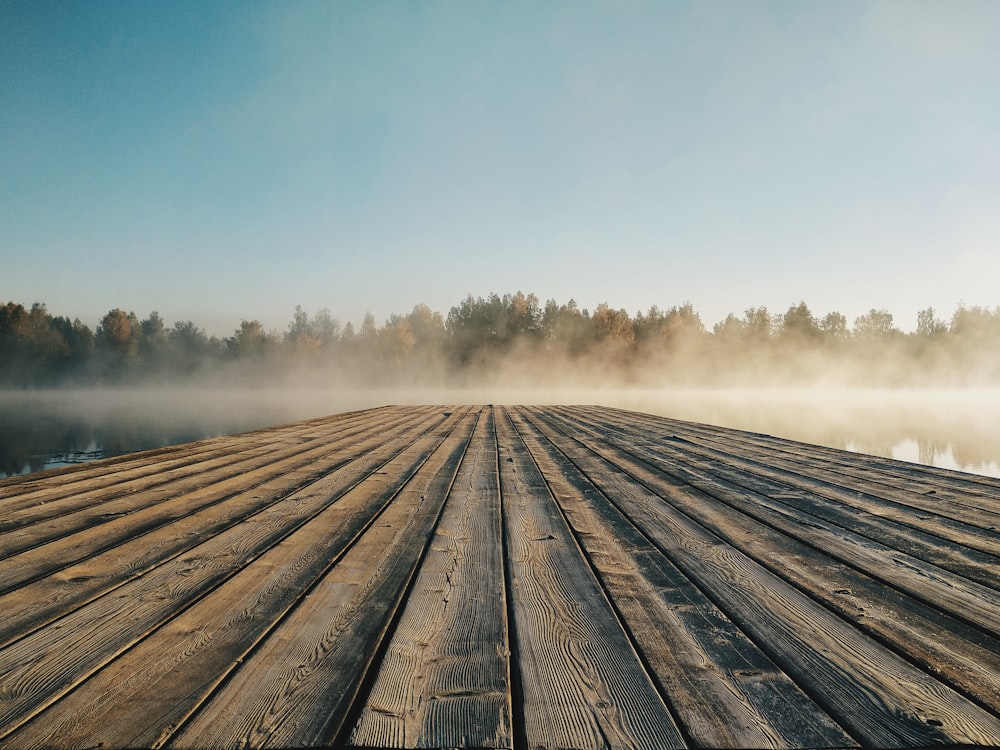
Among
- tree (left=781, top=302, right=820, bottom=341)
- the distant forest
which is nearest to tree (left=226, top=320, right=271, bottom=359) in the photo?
the distant forest

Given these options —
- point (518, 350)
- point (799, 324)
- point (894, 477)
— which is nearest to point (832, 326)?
point (799, 324)

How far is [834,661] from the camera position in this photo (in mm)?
1179

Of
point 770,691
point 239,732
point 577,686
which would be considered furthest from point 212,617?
point 770,691

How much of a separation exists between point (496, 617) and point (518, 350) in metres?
55.9

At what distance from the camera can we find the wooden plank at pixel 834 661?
3.11 ft

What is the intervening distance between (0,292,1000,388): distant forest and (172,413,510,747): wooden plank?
2008 inches

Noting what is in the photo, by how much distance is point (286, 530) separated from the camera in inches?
87.2

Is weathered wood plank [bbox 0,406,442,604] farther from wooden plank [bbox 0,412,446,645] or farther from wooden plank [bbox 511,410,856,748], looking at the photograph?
wooden plank [bbox 511,410,856,748]

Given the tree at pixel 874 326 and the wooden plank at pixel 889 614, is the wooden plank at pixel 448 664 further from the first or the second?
the tree at pixel 874 326

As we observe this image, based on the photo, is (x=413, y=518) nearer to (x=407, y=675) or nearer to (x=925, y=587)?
(x=407, y=675)

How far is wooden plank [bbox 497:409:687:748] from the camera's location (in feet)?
2.99

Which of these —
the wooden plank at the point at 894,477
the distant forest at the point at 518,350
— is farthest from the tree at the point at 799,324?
the wooden plank at the point at 894,477

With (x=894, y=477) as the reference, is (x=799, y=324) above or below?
above

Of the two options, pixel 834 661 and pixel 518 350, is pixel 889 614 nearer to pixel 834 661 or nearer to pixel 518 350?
pixel 834 661
